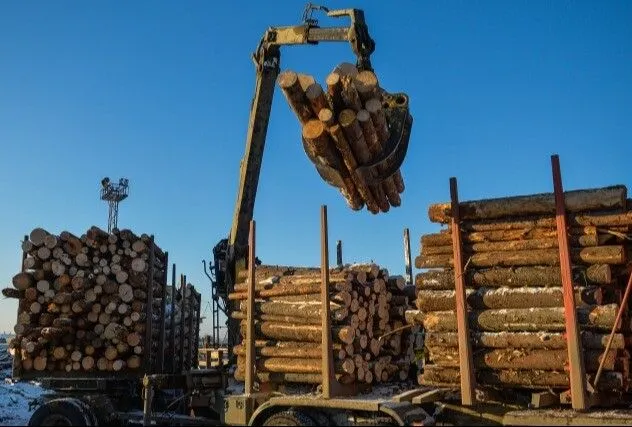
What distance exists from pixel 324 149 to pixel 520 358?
3773 mm

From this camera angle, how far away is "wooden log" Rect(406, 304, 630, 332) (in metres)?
6.67

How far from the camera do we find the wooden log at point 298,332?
9.08 m

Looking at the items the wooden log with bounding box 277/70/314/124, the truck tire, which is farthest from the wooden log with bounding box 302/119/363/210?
the truck tire

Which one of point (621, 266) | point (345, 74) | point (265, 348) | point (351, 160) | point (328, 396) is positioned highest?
point (345, 74)

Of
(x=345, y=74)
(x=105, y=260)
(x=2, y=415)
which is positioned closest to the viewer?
(x=345, y=74)

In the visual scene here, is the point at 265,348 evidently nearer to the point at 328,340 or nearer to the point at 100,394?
the point at 328,340

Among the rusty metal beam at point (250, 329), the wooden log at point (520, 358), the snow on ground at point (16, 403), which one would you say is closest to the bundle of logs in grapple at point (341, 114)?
the rusty metal beam at point (250, 329)

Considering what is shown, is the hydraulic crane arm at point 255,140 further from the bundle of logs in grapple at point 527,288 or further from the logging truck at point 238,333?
the bundle of logs in grapple at point 527,288

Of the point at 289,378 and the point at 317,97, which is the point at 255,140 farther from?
the point at 289,378

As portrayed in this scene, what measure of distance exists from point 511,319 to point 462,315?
2.01 feet

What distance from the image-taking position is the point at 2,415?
13.0 m

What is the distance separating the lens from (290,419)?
8023mm

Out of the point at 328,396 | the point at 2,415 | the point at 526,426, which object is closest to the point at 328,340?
the point at 328,396

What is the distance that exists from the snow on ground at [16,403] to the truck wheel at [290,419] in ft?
16.8
